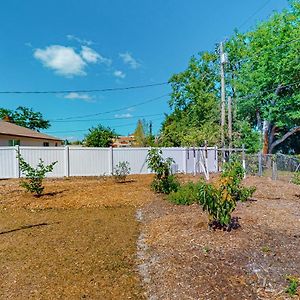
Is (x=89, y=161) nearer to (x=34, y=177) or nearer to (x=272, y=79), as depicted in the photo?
(x=34, y=177)

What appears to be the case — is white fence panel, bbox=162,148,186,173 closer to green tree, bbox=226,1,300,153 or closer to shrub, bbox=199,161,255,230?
green tree, bbox=226,1,300,153

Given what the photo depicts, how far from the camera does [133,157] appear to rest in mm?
15047

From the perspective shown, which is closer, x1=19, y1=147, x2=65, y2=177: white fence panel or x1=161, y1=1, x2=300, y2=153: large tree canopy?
x1=19, y1=147, x2=65, y2=177: white fence panel

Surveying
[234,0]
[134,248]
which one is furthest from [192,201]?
[234,0]

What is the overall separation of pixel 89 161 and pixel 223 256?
11.4m

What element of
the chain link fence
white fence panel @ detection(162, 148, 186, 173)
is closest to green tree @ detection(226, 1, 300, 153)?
the chain link fence

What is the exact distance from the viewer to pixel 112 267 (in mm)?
3469

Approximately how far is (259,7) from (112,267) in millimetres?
15006

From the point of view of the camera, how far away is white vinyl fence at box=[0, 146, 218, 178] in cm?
1280

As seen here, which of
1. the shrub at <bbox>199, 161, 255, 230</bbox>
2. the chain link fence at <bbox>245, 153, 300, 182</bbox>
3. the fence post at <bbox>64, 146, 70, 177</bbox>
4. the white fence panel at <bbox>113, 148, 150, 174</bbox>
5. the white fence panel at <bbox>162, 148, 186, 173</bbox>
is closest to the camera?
the shrub at <bbox>199, 161, 255, 230</bbox>

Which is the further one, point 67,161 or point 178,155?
point 178,155

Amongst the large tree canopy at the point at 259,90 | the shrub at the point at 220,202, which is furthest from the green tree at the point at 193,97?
the shrub at the point at 220,202

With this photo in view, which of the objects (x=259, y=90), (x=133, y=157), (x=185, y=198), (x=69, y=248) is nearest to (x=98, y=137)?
(x=133, y=157)

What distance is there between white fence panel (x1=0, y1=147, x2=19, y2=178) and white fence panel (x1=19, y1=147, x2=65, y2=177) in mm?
443
